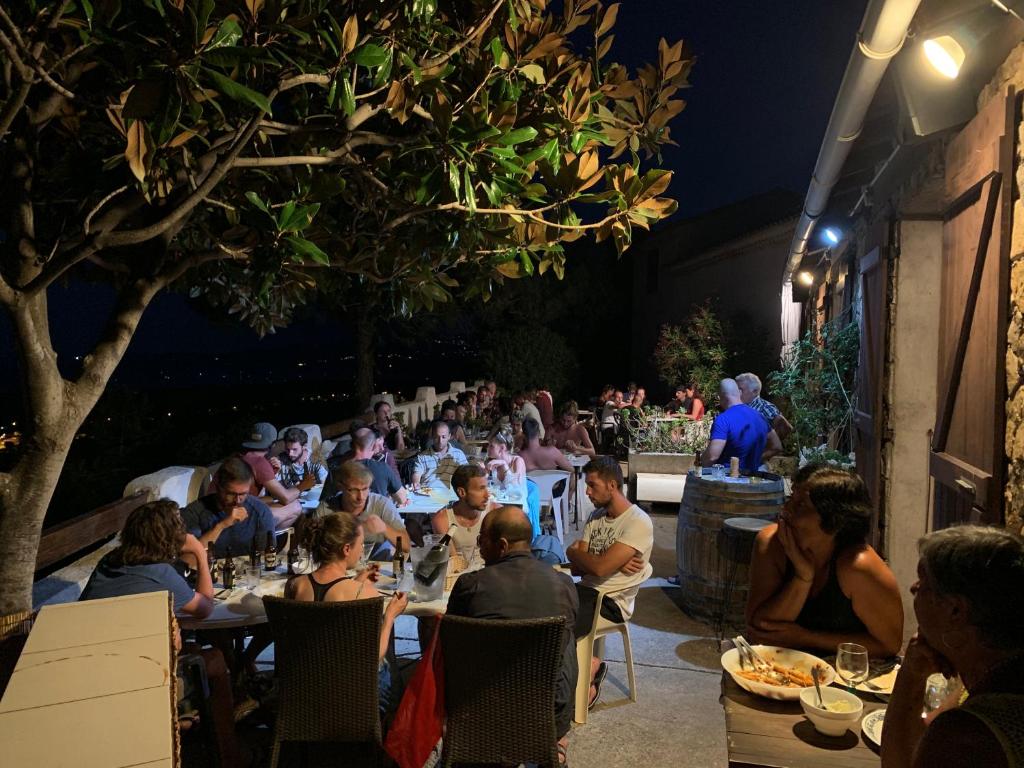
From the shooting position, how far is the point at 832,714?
212 cm

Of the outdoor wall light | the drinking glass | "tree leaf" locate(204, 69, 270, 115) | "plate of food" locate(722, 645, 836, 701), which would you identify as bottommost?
the drinking glass

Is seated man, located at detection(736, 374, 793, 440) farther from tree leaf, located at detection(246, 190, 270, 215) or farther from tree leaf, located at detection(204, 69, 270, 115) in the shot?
tree leaf, located at detection(204, 69, 270, 115)

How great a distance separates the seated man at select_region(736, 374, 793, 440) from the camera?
7469mm

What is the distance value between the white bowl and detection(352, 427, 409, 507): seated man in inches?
155

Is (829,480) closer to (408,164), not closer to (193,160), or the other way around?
(408,164)

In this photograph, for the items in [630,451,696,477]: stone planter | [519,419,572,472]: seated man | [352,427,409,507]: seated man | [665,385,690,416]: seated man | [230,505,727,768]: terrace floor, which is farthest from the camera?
[665,385,690,416]: seated man

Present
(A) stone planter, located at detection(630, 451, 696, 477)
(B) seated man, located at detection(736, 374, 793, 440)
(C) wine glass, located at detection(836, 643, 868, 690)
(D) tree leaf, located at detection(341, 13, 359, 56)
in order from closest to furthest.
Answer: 1. (D) tree leaf, located at detection(341, 13, 359, 56)
2. (C) wine glass, located at detection(836, 643, 868, 690)
3. (B) seated man, located at detection(736, 374, 793, 440)
4. (A) stone planter, located at detection(630, 451, 696, 477)

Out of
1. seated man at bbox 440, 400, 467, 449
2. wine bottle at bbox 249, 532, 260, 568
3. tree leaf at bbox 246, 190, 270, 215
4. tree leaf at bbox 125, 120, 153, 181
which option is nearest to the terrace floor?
wine bottle at bbox 249, 532, 260, 568

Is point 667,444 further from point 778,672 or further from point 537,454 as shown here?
point 778,672

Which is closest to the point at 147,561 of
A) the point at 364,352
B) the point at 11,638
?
the point at 11,638

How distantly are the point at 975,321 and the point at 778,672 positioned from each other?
68.5 inches

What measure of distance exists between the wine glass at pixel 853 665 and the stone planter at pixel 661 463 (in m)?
6.67

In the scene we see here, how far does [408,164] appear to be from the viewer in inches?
133

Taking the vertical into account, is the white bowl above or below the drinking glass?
above
